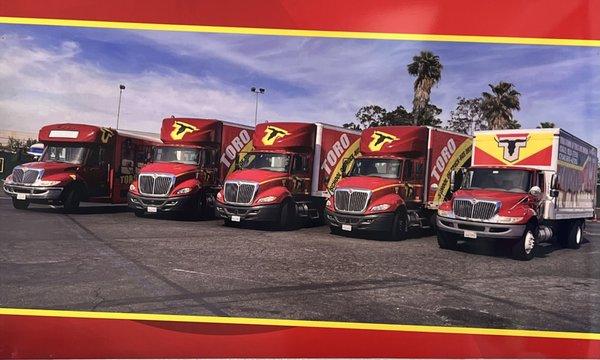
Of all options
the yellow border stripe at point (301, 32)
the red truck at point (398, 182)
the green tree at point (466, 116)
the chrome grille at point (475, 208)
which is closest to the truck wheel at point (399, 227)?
the red truck at point (398, 182)

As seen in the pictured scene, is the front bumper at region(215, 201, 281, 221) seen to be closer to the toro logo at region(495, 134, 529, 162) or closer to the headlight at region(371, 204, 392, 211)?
the headlight at region(371, 204, 392, 211)

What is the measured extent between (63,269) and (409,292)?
2.58 meters

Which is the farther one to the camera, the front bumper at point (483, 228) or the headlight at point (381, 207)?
the headlight at point (381, 207)

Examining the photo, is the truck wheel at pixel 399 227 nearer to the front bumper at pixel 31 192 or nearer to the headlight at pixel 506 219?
the headlight at pixel 506 219

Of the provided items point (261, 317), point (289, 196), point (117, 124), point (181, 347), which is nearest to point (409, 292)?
point (261, 317)

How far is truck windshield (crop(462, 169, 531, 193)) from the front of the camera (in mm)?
3810

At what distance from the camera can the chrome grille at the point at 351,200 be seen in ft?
12.0

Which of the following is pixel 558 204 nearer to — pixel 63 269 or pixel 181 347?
pixel 181 347

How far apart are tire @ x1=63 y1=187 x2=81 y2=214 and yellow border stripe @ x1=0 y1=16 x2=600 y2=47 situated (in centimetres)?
131

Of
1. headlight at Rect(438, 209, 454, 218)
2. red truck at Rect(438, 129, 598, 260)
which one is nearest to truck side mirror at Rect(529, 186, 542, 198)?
red truck at Rect(438, 129, 598, 260)

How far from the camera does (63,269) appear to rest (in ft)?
10.2

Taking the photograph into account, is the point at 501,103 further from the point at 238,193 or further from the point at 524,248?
the point at 238,193

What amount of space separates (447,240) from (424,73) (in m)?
1.33

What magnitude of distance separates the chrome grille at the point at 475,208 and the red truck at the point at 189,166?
1853 millimetres
